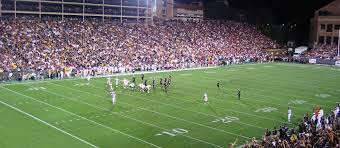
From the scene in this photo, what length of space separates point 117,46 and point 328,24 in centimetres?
3567

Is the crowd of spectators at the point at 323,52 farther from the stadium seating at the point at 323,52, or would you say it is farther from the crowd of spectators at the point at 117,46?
the crowd of spectators at the point at 117,46

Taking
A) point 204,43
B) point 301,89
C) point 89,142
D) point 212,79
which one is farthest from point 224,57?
point 89,142

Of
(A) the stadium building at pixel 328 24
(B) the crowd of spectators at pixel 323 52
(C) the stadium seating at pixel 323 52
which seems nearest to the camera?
(B) the crowd of spectators at pixel 323 52

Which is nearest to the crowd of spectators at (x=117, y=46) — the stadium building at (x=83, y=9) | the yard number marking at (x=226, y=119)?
the stadium building at (x=83, y=9)

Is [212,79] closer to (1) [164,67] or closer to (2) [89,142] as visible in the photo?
(1) [164,67]

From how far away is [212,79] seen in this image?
3597 centimetres

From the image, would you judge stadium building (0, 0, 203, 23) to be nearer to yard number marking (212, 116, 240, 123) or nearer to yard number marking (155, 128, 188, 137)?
yard number marking (212, 116, 240, 123)

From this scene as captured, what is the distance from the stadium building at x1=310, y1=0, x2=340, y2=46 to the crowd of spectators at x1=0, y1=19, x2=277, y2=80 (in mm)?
10238

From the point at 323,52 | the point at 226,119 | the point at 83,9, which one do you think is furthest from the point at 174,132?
the point at 323,52

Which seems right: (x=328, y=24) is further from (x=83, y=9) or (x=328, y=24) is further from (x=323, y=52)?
(x=83, y=9)

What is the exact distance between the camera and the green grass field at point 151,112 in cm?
1739

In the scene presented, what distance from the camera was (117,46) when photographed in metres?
45.6

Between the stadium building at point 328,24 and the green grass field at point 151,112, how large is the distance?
99.1 feet

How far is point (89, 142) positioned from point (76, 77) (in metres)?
19.6
